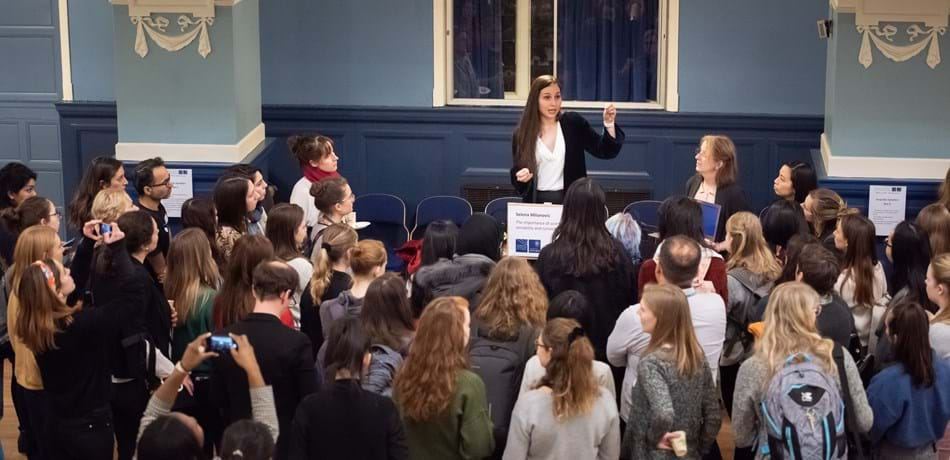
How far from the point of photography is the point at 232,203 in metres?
6.53

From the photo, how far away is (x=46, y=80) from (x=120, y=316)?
6300 millimetres

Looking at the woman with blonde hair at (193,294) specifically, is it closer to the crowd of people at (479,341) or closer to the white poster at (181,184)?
the crowd of people at (479,341)

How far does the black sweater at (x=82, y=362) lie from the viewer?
16.3ft

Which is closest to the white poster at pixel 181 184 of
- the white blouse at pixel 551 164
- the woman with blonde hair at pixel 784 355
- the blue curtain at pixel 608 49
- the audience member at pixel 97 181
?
the audience member at pixel 97 181

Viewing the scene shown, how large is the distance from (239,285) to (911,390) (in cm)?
271

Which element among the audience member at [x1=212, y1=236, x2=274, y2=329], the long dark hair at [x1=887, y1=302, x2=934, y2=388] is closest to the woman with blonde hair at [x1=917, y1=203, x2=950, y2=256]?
the long dark hair at [x1=887, y1=302, x2=934, y2=388]

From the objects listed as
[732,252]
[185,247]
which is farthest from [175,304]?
[732,252]

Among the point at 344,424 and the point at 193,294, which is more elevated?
the point at 193,294

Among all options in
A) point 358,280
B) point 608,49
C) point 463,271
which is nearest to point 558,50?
point 608,49

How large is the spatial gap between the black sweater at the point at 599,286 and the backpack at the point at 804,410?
1183 mm

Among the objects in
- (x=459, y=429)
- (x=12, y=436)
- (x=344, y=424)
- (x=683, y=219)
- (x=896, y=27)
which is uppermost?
(x=896, y=27)

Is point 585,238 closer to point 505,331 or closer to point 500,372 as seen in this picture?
point 505,331

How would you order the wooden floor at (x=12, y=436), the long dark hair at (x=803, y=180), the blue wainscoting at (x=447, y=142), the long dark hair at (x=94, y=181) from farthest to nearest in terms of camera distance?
the blue wainscoting at (x=447, y=142) < the long dark hair at (x=803, y=180) < the long dark hair at (x=94, y=181) < the wooden floor at (x=12, y=436)

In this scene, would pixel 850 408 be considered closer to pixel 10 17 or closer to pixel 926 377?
pixel 926 377
